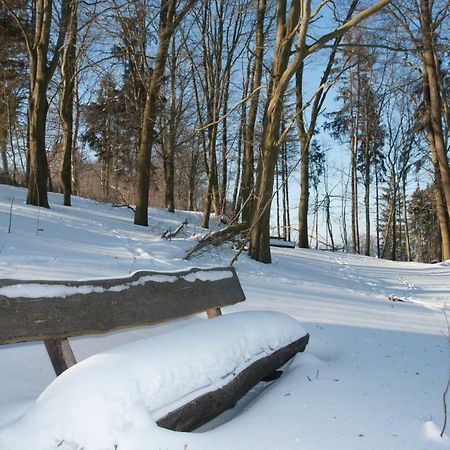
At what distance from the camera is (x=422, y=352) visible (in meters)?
4.58

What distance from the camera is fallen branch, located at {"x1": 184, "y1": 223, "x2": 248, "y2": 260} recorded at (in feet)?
28.5

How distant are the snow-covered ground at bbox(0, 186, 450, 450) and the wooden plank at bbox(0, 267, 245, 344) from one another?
0.92ft

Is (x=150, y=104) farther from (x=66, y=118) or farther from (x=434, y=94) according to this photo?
(x=434, y=94)

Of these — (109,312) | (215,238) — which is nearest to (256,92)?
(215,238)

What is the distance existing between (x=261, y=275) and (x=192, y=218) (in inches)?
458

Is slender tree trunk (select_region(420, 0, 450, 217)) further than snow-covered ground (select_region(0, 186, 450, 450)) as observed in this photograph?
Yes

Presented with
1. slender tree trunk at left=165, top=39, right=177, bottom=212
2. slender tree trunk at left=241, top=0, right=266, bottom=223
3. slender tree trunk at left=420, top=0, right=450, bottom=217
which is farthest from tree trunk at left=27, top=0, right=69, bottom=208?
slender tree trunk at left=420, top=0, right=450, bottom=217

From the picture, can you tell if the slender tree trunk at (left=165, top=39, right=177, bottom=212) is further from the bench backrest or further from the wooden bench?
the wooden bench

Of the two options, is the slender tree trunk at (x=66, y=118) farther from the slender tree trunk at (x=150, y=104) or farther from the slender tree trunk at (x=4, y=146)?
the slender tree trunk at (x=4, y=146)

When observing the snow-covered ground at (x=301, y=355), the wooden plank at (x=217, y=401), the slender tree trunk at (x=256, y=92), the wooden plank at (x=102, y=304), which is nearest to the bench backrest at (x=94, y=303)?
the wooden plank at (x=102, y=304)

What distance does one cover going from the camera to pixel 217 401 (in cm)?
266

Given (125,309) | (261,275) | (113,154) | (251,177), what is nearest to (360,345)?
(125,309)

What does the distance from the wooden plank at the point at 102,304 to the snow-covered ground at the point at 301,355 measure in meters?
0.28

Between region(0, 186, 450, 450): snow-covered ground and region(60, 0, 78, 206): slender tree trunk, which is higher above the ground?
region(60, 0, 78, 206): slender tree trunk
